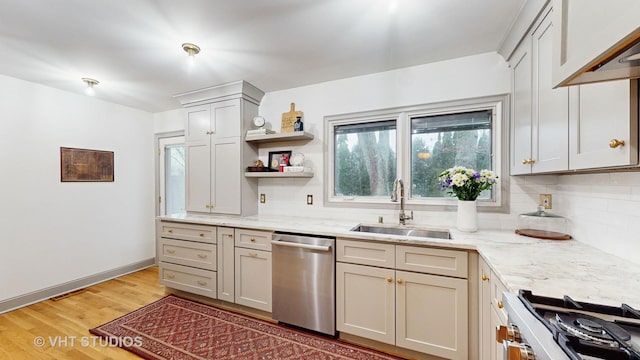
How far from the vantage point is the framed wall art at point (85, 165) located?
3.02 meters

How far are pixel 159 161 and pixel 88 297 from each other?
1.98 metres

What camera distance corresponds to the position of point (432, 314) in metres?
1.76

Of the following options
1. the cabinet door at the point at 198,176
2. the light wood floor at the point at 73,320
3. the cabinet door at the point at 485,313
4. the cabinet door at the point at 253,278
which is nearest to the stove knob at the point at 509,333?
the cabinet door at the point at 485,313

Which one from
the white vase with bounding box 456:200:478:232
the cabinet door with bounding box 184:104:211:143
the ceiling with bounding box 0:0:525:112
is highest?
the ceiling with bounding box 0:0:525:112

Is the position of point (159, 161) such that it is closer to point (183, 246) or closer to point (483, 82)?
point (183, 246)

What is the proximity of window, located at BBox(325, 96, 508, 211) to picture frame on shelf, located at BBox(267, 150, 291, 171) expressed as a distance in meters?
0.49

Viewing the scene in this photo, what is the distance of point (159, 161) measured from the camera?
401 centimetres

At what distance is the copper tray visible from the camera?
169 cm

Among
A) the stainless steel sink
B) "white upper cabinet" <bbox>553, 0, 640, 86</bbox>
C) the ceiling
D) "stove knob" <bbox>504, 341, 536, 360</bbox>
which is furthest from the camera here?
the stainless steel sink

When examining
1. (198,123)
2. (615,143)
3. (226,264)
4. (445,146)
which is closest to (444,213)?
(445,146)

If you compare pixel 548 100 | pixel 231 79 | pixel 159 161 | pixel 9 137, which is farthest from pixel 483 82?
pixel 9 137

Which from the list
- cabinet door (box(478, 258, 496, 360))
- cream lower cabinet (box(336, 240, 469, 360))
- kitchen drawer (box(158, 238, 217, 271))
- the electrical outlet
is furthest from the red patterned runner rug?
the electrical outlet

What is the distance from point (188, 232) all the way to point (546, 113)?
3.18 metres

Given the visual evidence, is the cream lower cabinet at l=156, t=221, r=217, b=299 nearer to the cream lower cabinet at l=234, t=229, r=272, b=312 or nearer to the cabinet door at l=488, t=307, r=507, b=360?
the cream lower cabinet at l=234, t=229, r=272, b=312
